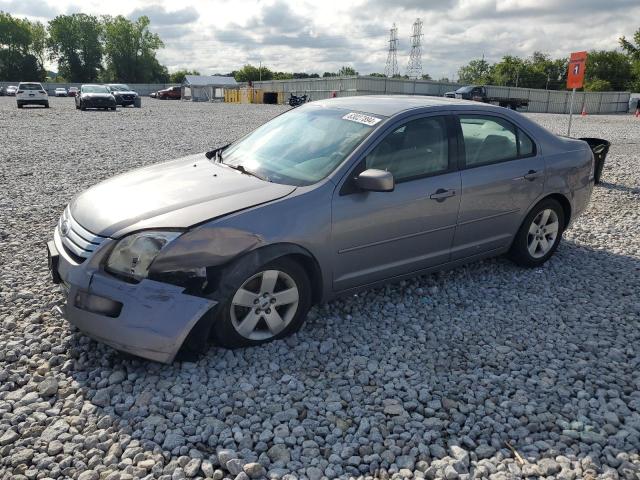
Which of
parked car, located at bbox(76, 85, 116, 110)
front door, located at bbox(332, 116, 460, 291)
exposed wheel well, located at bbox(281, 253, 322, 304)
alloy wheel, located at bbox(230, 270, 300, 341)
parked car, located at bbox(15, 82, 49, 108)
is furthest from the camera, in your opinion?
parked car, located at bbox(15, 82, 49, 108)

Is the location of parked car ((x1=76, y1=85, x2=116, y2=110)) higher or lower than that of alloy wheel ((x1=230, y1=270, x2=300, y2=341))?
higher

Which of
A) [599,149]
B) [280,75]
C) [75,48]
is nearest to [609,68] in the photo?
[280,75]

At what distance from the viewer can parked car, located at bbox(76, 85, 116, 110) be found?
27967mm

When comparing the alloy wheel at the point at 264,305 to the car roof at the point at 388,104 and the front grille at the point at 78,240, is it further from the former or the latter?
the car roof at the point at 388,104

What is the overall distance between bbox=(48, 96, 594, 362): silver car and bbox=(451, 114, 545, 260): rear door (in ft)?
0.05

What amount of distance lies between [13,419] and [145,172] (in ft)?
7.10

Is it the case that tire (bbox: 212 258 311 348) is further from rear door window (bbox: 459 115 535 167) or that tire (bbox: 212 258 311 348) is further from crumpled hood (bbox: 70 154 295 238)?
rear door window (bbox: 459 115 535 167)

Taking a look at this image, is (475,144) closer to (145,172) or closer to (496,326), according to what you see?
(496,326)

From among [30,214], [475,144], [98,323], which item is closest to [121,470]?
[98,323]

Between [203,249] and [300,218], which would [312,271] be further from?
[203,249]

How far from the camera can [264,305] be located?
3570 millimetres

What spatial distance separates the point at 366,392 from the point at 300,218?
1195 mm

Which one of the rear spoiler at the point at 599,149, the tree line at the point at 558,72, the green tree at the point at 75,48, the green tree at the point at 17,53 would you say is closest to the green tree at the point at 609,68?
the tree line at the point at 558,72

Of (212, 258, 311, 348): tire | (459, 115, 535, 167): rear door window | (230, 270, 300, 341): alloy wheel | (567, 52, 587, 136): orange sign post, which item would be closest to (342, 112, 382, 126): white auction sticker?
(459, 115, 535, 167): rear door window
